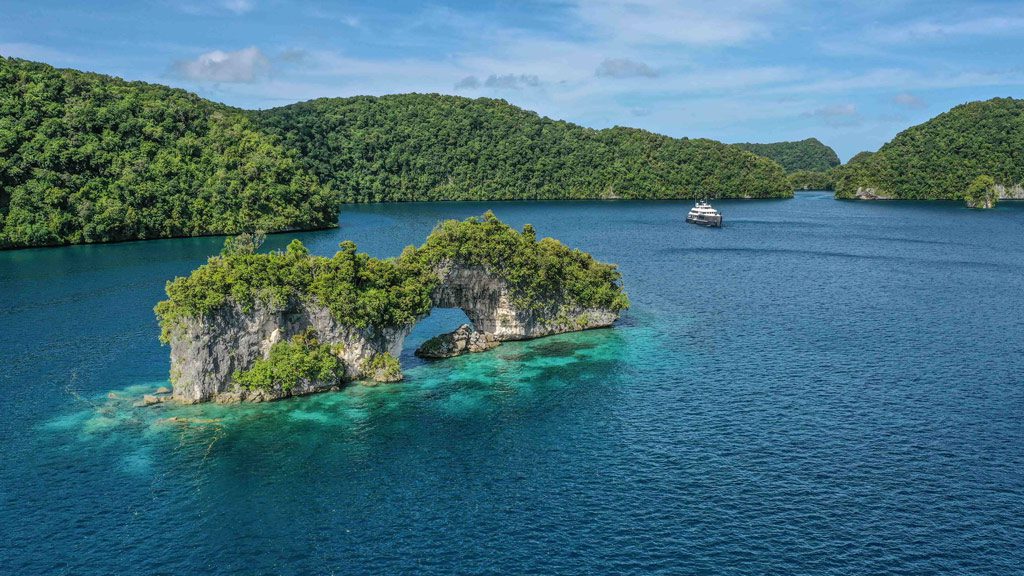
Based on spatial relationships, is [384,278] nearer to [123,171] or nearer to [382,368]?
[382,368]

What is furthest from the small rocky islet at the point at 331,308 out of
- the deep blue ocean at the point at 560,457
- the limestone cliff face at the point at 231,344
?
the deep blue ocean at the point at 560,457

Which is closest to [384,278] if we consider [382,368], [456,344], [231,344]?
[382,368]

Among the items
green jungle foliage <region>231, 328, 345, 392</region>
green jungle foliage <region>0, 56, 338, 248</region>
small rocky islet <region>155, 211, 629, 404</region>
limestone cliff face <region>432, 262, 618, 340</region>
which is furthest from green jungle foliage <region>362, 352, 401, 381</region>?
green jungle foliage <region>0, 56, 338, 248</region>

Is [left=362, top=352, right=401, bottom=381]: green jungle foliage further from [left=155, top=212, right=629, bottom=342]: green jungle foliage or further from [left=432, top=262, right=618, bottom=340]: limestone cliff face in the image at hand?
[left=432, top=262, right=618, bottom=340]: limestone cliff face

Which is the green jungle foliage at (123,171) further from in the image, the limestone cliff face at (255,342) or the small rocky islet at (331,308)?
the limestone cliff face at (255,342)

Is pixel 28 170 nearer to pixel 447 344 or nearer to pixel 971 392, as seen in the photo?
pixel 447 344

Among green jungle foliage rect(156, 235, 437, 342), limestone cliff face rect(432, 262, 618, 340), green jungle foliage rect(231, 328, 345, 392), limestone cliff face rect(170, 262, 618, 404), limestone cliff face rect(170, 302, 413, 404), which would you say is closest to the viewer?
green jungle foliage rect(156, 235, 437, 342)

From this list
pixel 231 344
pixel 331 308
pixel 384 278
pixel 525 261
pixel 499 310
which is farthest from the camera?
pixel 499 310
